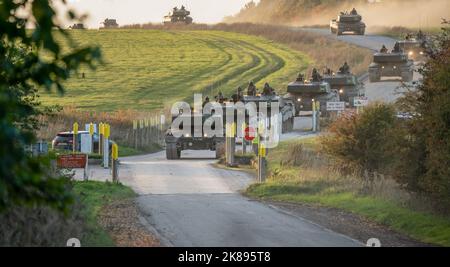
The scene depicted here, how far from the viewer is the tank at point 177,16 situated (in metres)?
99.9

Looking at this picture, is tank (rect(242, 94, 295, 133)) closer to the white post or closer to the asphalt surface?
the asphalt surface

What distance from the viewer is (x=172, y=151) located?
34.6 m

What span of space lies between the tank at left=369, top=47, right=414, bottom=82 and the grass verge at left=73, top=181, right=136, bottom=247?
1359 inches

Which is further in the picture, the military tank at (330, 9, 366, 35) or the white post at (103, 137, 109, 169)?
the military tank at (330, 9, 366, 35)

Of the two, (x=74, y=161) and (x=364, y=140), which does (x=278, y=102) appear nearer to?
(x=364, y=140)

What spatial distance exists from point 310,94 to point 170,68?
25.8m

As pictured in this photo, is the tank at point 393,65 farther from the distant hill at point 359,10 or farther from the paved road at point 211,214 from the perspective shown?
the distant hill at point 359,10

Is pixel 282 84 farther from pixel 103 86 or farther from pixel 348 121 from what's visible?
pixel 348 121

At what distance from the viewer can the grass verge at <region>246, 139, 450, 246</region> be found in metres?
16.8

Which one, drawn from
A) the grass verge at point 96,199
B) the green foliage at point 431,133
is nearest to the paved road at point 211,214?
the grass verge at point 96,199

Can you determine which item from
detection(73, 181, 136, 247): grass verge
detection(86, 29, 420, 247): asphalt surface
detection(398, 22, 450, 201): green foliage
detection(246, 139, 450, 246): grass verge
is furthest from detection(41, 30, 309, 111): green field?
detection(398, 22, 450, 201): green foliage

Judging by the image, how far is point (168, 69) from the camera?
6919 cm
